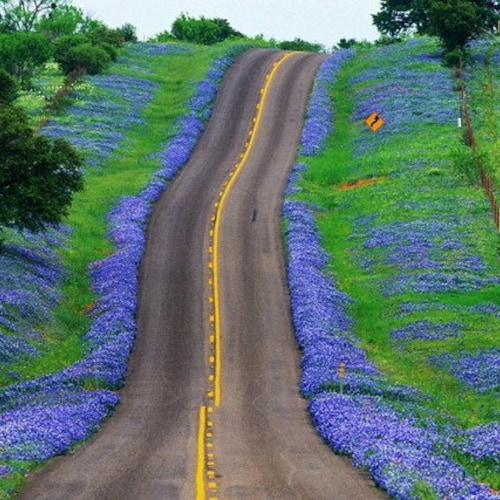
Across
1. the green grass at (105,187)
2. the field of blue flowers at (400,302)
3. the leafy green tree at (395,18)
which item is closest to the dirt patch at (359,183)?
the field of blue flowers at (400,302)

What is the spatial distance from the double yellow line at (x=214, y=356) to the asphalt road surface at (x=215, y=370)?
0.23ft

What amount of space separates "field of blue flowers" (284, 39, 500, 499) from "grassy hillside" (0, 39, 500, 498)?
11 centimetres

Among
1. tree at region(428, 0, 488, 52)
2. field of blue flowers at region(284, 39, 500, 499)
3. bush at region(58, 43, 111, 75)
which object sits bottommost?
field of blue flowers at region(284, 39, 500, 499)

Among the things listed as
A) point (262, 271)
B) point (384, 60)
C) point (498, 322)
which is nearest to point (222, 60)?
point (384, 60)

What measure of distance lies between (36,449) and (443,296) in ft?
88.1

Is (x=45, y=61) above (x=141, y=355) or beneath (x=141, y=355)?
above

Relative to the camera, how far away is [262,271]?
59625 mm

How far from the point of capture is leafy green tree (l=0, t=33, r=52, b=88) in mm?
110188

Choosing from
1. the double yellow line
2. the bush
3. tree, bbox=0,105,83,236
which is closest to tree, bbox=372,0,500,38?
the double yellow line

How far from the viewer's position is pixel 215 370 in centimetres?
4447

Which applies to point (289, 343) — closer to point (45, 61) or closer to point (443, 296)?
point (443, 296)

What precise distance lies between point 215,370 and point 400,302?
1209 centimetres

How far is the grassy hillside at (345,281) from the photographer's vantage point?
112 ft

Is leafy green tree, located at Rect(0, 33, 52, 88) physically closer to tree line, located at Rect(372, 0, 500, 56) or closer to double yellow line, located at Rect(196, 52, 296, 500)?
double yellow line, located at Rect(196, 52, 296, 500)
